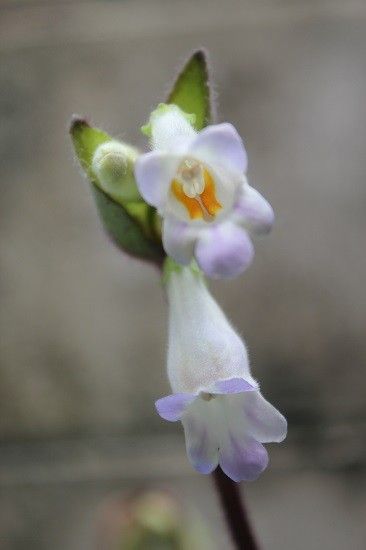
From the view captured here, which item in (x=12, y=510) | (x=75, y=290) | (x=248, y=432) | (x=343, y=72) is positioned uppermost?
(x=343, y=72)

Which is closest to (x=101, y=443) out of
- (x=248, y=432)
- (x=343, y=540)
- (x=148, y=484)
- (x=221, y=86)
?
(x=148, y=484)

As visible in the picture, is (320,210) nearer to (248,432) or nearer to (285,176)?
(285,176)

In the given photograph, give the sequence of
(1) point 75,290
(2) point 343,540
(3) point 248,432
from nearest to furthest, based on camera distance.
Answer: (3) point 248,432 → (2) point 343,540 → (1) point 75,290

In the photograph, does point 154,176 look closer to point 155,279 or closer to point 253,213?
point 253,213

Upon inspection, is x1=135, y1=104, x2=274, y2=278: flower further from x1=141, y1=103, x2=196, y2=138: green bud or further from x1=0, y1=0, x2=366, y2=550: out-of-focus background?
x1=0, y1=0, x2=366, y2=550: out-of-focus background

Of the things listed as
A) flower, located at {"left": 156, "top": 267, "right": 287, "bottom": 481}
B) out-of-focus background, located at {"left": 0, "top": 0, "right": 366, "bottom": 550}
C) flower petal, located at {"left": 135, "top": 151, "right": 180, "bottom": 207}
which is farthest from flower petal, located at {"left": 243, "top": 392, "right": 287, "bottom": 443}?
out-of-focus background, located at {"left": 0, "top": 0, "right": 366, "bottom": 550}

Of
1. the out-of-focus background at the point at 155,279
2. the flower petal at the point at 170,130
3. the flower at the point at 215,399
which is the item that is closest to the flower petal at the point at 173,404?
the flower at the point at 215,399

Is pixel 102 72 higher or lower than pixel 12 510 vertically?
higher
